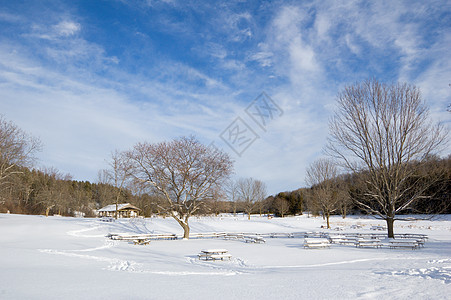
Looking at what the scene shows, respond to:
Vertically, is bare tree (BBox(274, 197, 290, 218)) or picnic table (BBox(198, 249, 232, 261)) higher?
bare tree (BBox(274, 197, 290, 218))

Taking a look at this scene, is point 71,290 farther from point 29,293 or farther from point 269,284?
point 269,284

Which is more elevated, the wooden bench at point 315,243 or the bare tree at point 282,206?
the bare tree at point 282,206

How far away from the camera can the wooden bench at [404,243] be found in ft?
62.6

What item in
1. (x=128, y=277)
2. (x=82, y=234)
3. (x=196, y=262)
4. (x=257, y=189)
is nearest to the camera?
(x=128, y=277)

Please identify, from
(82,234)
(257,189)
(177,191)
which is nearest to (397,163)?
(177,191)

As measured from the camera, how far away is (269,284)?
9.08 metres

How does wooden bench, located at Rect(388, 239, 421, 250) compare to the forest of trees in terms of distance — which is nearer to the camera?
wooden bench, located at Rect(388, 239, 421, 250)

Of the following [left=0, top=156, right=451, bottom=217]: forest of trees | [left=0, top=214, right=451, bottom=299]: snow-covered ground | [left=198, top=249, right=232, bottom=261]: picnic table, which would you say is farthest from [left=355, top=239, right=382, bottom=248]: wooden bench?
[left=0, top=156, right=451, bottom=217]: forest of trees

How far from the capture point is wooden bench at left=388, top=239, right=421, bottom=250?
751 inches

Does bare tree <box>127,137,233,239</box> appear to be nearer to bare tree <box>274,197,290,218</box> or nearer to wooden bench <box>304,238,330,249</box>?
wooden bench <box>304,238,330,249</box>

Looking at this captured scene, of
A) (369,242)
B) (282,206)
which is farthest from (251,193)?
(369,242)

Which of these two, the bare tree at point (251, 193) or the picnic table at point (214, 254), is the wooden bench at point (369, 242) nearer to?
the picnic table at point (214, 254)

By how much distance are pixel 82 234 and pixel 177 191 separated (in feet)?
33.1

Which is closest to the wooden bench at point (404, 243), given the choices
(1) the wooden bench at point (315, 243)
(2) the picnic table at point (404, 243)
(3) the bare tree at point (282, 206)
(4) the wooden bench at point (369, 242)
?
(2) the picnic table at point (404, 243)
